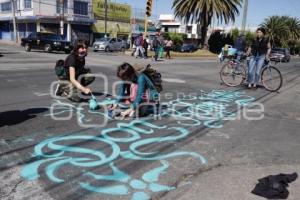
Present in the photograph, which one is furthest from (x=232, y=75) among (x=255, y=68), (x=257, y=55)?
(x=257, y=55)

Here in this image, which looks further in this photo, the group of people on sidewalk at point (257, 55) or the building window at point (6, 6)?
the building window at point (6, 6)

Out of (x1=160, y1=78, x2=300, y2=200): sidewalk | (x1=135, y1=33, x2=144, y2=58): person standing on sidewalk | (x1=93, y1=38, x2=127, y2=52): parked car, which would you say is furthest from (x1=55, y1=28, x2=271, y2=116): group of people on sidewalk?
(x1=93, y1=38, x2=127, y2=52): parked car

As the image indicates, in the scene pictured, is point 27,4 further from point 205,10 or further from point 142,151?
point 142,151

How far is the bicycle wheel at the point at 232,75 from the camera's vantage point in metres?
11.5

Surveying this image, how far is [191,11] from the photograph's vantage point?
41719 mm

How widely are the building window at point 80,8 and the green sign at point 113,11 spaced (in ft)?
4.91

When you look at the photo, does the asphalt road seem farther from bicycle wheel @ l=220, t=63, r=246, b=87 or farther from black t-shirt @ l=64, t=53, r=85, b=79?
bicycle wheel @ l=220, t=63, r=246, b=87

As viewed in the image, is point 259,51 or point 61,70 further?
point 259,51

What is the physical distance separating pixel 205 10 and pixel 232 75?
30.2 meters

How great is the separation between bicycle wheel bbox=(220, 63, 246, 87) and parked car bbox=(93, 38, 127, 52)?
87.4ft

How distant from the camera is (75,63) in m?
7.85

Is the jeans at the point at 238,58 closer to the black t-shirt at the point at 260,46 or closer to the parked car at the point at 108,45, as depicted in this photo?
the black t-shirt at the point at 260,46

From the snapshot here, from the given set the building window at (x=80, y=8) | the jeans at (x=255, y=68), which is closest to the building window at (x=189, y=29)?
the building window at (x=80, y=8)

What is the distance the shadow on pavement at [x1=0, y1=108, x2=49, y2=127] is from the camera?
6.01m
